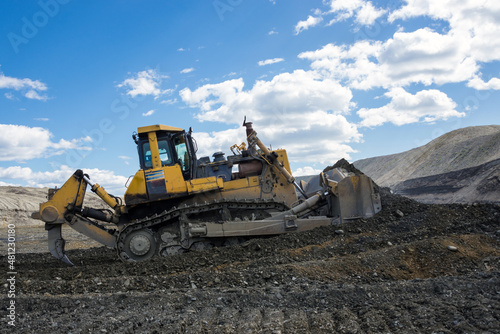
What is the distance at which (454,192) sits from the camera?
27.1 m

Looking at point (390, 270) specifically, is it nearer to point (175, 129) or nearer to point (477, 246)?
point (477, 246)

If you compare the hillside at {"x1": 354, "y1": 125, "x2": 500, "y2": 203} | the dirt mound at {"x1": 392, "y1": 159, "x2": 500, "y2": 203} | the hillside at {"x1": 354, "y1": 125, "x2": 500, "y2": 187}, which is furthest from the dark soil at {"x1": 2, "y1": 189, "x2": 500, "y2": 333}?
the hillside at {"x1": 354, "y1": 125, "x2": 500, "y2": 187}

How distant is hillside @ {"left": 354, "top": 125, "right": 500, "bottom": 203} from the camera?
24.2 m

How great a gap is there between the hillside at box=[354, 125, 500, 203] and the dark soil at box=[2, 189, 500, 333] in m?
15.6

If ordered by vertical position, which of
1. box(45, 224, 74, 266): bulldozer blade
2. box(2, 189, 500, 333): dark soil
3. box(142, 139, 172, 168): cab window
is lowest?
box(2, 189, 500, 333): dark soil

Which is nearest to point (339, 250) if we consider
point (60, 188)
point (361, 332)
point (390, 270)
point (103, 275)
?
point (390, 270)

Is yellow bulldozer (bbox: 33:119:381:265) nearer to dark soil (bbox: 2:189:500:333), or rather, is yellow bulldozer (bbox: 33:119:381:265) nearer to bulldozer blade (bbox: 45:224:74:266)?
bulldozer blade (bbox: 45:224:74:266)

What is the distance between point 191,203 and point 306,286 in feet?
14.5

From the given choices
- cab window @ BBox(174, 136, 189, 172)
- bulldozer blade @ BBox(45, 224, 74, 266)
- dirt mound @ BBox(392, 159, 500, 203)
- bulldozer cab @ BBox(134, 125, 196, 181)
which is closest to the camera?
bulldozer blade @ BBox(45, 224, 74, 266)

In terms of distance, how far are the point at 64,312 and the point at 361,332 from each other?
3.78m

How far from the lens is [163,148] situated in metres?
9.56

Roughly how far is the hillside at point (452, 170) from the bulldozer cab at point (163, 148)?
17.8 meters

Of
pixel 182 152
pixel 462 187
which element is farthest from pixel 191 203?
pixel 462 187

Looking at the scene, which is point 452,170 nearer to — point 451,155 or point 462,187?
point 451,155
